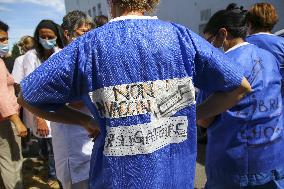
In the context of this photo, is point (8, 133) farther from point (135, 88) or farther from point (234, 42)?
point (135, 88)

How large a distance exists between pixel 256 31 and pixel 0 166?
2756 millimetres

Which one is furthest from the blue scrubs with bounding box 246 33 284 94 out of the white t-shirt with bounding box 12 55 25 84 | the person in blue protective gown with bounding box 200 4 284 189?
the white t-shirt with bounding box 12 55 25 84

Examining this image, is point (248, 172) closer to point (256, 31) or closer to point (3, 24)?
point (256, 31)

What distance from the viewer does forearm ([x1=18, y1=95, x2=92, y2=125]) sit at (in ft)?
4.89

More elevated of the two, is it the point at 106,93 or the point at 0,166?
the point at 106,93

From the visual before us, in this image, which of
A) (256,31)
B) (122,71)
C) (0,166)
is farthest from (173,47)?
(0,166)

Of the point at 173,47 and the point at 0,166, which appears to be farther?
the point at 0,166

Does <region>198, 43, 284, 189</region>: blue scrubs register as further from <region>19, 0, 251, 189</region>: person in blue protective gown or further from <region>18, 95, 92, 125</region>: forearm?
<region>18, 95, 92, 125</region>: forearm

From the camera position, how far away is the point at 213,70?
57.1 inches

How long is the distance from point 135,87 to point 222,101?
45cm

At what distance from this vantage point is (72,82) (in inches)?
53.7

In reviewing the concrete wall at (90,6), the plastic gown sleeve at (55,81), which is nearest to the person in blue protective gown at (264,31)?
the plastic gown sleeve at (55,81)

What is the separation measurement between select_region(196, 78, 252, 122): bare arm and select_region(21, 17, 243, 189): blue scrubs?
0.28 feet

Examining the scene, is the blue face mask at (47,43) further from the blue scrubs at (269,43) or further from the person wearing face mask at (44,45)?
the blue scrubs at (269,43)
